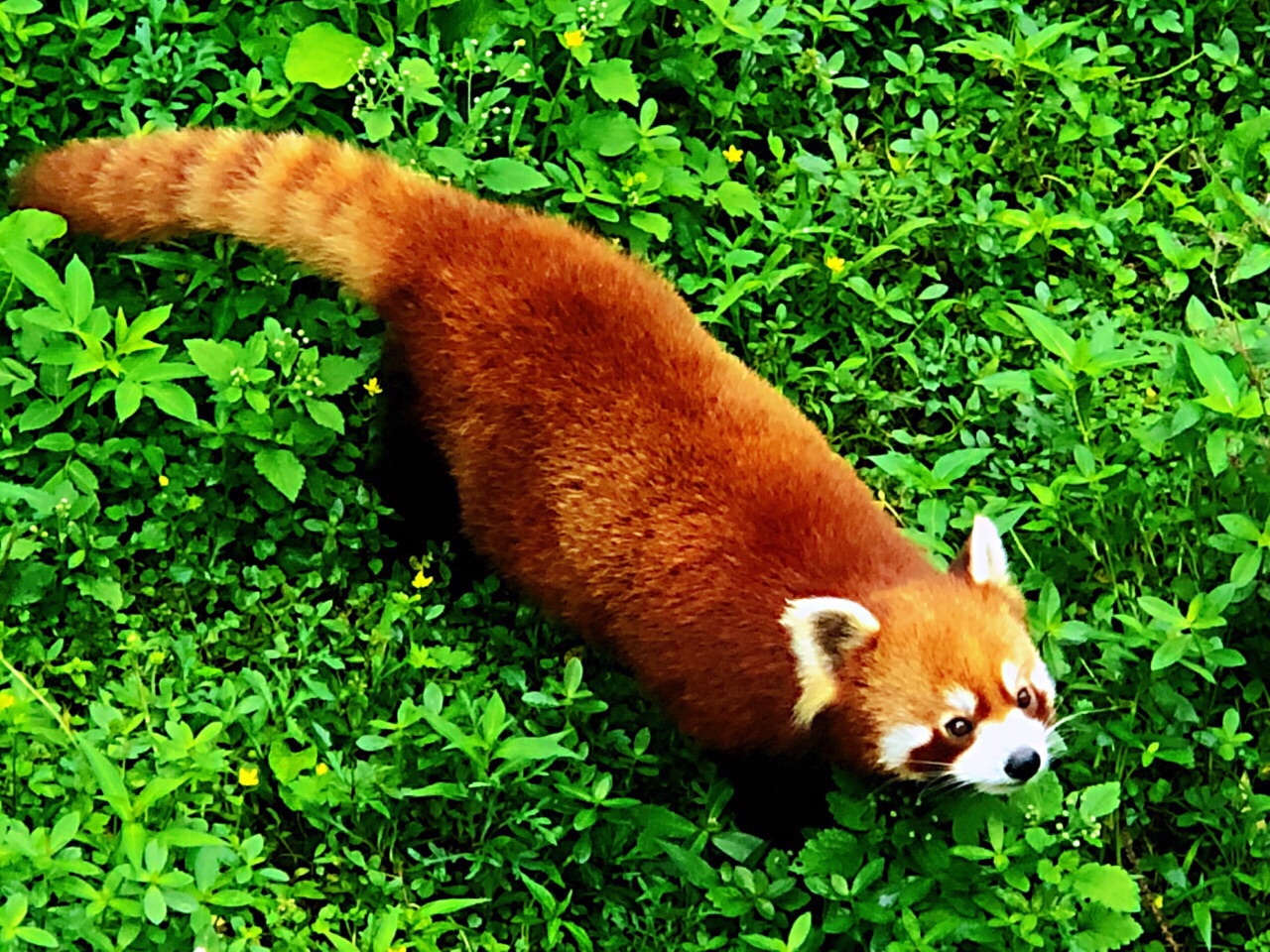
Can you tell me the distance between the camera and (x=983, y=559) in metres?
3.28

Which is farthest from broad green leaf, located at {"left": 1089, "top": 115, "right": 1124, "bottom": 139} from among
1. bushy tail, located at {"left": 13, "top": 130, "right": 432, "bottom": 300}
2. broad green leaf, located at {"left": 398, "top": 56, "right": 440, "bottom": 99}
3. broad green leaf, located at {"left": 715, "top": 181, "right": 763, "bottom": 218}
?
bushy tail, located at {"left": 13, "top": 130, "right": 432, "bottom": 300}

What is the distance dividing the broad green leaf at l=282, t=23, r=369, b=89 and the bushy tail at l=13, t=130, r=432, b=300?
13.8 inches

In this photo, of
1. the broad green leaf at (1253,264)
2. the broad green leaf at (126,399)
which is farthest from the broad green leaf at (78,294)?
the broad green leaf at (1253,264)

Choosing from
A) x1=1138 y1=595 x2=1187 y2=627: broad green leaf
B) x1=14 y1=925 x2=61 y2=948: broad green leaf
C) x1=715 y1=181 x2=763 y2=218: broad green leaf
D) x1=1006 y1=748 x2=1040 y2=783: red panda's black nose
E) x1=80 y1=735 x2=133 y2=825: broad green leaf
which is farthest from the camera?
x1=715 y1=181 x2=763 y2=218: broad green leaf

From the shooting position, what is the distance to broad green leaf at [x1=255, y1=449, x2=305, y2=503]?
3.68 metres

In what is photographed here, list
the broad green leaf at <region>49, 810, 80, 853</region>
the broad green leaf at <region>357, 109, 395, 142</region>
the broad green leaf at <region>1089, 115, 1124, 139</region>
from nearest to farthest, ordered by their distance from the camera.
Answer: the broad green leaf at <region>49, 810, 80, 853</region> < the broad green leaf at <region>357, 109, 395, 142</region> < the broad green leaf at <region>1089, 115, 1124, 139</region>

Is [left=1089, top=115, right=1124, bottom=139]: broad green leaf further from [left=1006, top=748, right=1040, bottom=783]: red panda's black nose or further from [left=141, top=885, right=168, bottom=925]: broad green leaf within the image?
[left=141, top=885, right=168, bottom=925]: broad green leaf

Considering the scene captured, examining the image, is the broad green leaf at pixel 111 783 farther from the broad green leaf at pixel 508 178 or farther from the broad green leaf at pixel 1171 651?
the broad green leaf at pixel 1171 651

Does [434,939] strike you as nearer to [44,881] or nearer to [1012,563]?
[44,881]

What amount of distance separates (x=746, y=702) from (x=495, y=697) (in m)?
0.54

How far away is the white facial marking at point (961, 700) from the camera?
3.08 metres

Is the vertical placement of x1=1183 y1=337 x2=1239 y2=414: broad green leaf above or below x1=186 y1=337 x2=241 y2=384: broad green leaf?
above

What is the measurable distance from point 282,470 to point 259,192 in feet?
2.21

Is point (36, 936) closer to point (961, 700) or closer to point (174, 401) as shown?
point (174, 401)
